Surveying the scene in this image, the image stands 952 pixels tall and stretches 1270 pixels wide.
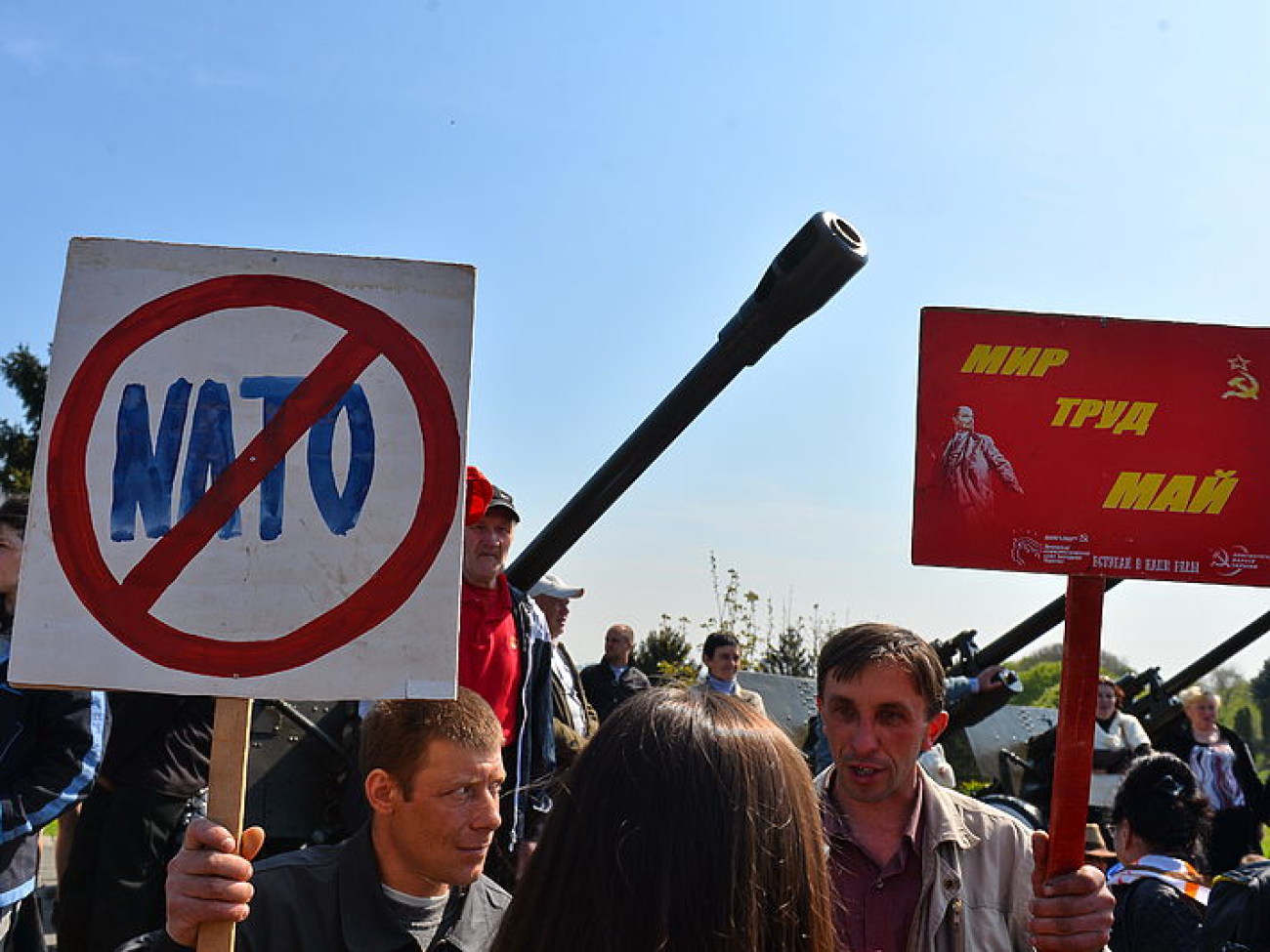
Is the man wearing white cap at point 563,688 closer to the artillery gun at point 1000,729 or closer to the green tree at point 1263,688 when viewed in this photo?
the artillery gun at point 1000,729

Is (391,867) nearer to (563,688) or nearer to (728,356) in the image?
(728,356)

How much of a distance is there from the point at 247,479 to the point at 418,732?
0.97 m

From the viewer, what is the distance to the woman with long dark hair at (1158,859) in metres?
3.79

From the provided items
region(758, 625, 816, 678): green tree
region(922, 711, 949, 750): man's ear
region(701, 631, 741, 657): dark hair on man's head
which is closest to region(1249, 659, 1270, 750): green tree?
region(758, 625, 816, 678): green tree

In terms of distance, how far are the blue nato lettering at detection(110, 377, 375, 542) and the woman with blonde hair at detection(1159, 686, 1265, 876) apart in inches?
297

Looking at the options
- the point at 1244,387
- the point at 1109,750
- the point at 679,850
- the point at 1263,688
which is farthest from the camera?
the point at 1263,688

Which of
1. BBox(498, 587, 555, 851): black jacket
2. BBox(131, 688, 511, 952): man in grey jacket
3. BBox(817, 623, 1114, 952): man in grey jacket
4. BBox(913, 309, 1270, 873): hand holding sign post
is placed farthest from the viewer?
BBox(498, 587, 555, 851): black jacket

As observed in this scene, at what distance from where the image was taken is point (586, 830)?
1468 mm

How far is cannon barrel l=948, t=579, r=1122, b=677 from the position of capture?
8531mm

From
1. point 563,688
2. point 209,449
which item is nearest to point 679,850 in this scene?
point 209,449

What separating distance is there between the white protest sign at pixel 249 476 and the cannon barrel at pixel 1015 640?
6.67 metres

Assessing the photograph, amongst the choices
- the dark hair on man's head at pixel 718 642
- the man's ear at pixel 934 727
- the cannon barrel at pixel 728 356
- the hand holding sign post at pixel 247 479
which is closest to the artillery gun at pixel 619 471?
the cannon barrel at pixel 728 356

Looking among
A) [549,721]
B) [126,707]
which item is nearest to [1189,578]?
→ [549,721]

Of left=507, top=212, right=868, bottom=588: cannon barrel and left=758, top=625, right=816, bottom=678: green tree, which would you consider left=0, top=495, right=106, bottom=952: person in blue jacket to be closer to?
left=507, top=212, right=868, bottom=588: cannon barrel
